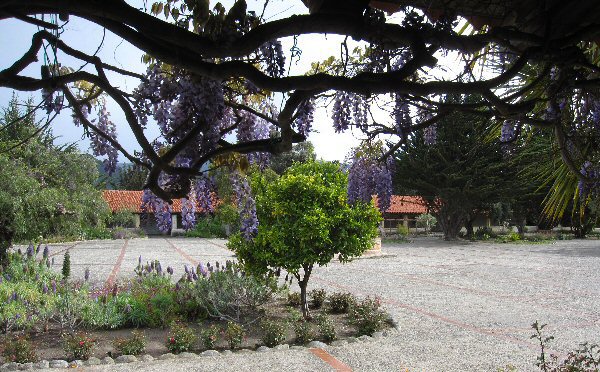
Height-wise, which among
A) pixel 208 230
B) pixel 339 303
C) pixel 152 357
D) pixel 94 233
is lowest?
pixel 152 357

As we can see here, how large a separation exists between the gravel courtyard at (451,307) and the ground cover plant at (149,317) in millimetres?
415

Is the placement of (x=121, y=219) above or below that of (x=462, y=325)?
above

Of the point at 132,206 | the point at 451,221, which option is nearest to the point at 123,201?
the point at 132,206

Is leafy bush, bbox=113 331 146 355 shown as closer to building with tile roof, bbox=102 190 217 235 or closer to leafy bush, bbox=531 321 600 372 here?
leafy bush, bbox=531 321 600 372

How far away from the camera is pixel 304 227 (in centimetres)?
652

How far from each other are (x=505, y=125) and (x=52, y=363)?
4.49 meters

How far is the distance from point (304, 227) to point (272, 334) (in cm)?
142

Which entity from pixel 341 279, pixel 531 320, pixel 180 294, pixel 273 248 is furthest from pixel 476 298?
pixel 180 294

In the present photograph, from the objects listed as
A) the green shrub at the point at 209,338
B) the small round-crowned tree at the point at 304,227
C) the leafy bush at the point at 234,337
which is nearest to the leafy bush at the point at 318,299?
the small round-crowned tree at the point at 304,227

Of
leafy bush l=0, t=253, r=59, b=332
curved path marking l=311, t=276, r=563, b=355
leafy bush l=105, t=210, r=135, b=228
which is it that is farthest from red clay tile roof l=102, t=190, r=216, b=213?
curved path marking l=311, t=276, r=563, b=355

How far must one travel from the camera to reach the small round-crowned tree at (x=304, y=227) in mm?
6559

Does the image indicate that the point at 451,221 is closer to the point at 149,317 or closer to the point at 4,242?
the point at 4,242

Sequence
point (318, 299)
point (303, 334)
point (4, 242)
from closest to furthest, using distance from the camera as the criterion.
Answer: point (303, 334)
point (318, 299)
point (4, 242)

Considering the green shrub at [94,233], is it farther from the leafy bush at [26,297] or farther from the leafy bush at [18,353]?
the leafy bush at [18,353]
